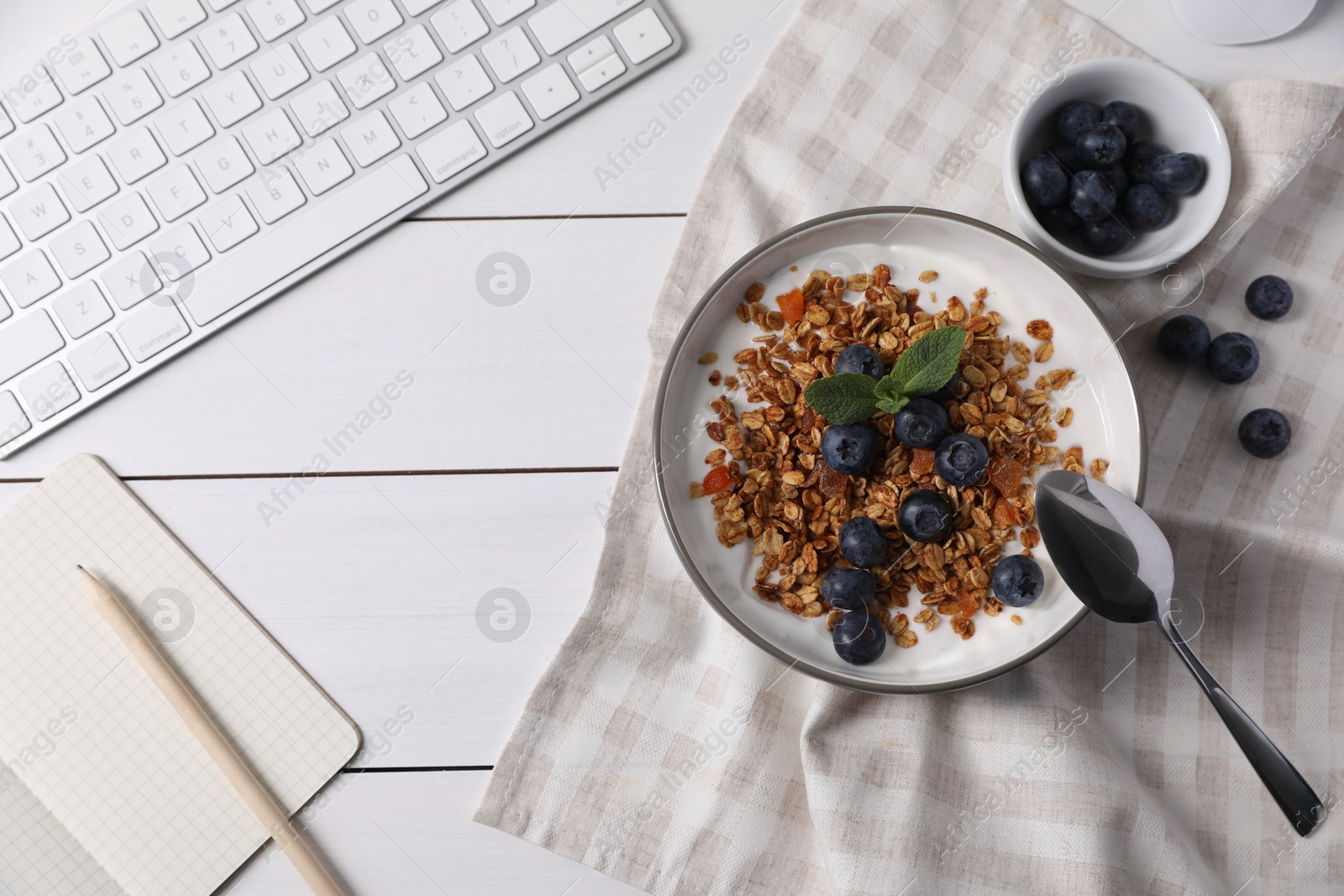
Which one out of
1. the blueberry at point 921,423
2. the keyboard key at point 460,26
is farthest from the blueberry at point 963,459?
the keyboard key at point 460,26

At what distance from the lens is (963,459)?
0.66 m

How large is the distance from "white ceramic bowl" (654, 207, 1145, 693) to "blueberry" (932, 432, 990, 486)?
0.34ft

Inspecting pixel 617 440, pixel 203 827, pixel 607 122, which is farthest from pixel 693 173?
pixel 203 827

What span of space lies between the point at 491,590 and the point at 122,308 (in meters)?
0.44

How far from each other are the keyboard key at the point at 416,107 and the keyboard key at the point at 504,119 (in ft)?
0.14

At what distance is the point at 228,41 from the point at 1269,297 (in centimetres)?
100

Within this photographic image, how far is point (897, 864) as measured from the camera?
29.8 inches

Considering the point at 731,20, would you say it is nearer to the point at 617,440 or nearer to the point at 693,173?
the point at 693,173

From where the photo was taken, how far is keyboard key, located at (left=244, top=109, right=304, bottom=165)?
0.80 metres

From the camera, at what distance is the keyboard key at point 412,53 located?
0.80m

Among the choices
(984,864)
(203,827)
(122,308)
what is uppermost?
(122,308)

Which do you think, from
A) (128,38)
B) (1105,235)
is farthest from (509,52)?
(1105,235)

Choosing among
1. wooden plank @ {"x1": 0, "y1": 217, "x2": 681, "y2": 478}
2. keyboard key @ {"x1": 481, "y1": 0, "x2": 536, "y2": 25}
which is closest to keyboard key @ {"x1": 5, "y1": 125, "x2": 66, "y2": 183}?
wooden plank @ {"x1": 0, "y1": 217, "x2": 681, "y2": 478}

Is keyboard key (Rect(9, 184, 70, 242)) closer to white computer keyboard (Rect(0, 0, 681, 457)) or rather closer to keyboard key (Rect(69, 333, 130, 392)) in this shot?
white computer keyboard (Rect(0, 0, 681, 457))
